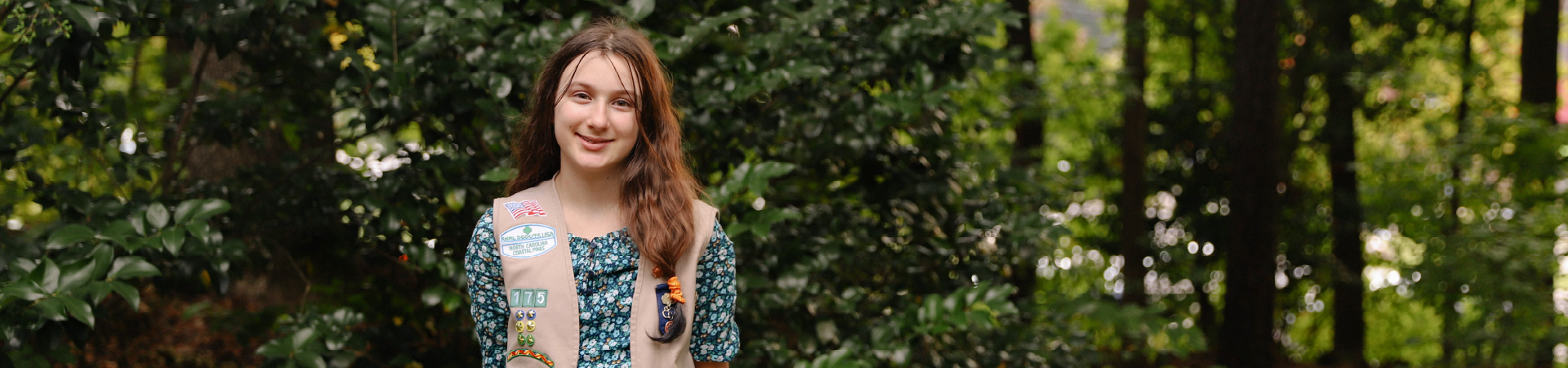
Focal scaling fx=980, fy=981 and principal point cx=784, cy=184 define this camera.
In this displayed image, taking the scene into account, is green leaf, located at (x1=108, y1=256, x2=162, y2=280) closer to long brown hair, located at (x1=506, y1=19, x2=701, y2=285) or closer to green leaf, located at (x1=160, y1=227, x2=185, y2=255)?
green leaf, located at (x1=160, y1=227, x2=185, y2=255)

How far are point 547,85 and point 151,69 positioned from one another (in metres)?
6.67

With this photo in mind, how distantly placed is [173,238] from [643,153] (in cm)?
126

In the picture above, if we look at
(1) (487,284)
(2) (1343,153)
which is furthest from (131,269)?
(2) (1343,153)

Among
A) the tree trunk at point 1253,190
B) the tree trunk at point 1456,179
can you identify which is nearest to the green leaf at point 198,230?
the tree trunk at point 1253,190

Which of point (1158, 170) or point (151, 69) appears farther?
point (1158, 170)

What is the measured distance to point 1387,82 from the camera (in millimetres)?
7449

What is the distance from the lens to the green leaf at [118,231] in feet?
7.23

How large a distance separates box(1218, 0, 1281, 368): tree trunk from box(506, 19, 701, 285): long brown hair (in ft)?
19.5

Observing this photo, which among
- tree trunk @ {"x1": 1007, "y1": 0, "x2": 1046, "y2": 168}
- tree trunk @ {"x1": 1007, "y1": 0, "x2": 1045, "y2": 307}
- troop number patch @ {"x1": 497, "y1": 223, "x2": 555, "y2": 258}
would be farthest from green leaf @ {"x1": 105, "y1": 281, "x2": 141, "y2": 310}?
tree trunk @ {"x1": 1007, "y1": 0, "x2": 1046, "y2": 168}

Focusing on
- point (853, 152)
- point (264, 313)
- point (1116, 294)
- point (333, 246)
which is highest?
point (853, 152)

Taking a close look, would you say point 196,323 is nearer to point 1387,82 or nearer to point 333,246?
point 333,246

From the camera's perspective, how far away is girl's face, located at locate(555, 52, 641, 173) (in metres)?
1.59

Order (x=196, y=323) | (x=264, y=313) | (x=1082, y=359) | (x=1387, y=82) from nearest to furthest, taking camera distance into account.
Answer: (x=264, y=313), (x=1082, y=359), (x=196, y=323), (x=1387, y=82)

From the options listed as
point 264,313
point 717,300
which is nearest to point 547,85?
point 717,300
